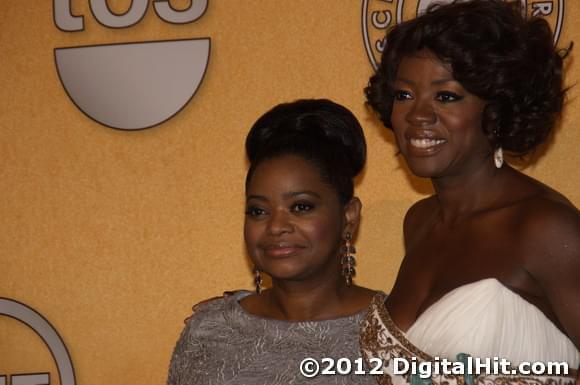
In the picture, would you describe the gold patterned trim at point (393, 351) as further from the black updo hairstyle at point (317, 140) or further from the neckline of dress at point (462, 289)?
the black updo hairstyle at point (317, 140)

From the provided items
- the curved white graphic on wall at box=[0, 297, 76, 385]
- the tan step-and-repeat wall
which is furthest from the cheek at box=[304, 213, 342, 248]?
the curved white graphic on wall at box=[0, 297, 76, 385]

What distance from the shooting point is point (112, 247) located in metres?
3.05

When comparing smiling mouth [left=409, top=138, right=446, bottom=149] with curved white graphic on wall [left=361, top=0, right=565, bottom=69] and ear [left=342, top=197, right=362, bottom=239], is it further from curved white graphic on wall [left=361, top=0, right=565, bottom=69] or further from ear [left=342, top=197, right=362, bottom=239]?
curved white graphic on wall [left=361, top=0, right=565, bottom=69]

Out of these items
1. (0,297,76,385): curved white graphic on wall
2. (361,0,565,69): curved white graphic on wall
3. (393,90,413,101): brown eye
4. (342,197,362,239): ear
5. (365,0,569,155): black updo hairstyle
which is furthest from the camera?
(0,297,76,385): curved white graphic on wall

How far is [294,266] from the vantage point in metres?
2.12

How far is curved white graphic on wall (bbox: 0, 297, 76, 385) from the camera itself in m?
3.05

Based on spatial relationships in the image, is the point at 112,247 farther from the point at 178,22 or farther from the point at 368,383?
the point at 368,383

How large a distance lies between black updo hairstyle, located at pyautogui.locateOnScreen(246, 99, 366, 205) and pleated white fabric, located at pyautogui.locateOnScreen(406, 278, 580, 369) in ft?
1.53

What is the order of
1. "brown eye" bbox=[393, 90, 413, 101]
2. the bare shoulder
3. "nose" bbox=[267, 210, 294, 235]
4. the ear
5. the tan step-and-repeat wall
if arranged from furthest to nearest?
1. the tan step-and-repeat wall
2. the ear
3. "nose" bbox=[267, 210, 294, 235]
4. "brown eye" bbox=[393, 90, 413, 101]
5. the bare shoulder

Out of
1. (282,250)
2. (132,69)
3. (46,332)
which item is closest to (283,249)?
(282,250)

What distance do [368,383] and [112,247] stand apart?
48.2 inches

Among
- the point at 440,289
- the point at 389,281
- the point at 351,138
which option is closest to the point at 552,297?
the point at 440,289

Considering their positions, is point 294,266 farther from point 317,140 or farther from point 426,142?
point 426,142

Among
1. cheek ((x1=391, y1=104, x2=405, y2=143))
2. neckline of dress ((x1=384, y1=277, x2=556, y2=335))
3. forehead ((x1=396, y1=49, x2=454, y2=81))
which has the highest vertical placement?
forehead ((x1=396, y1=49, x2=454, y2=81))
